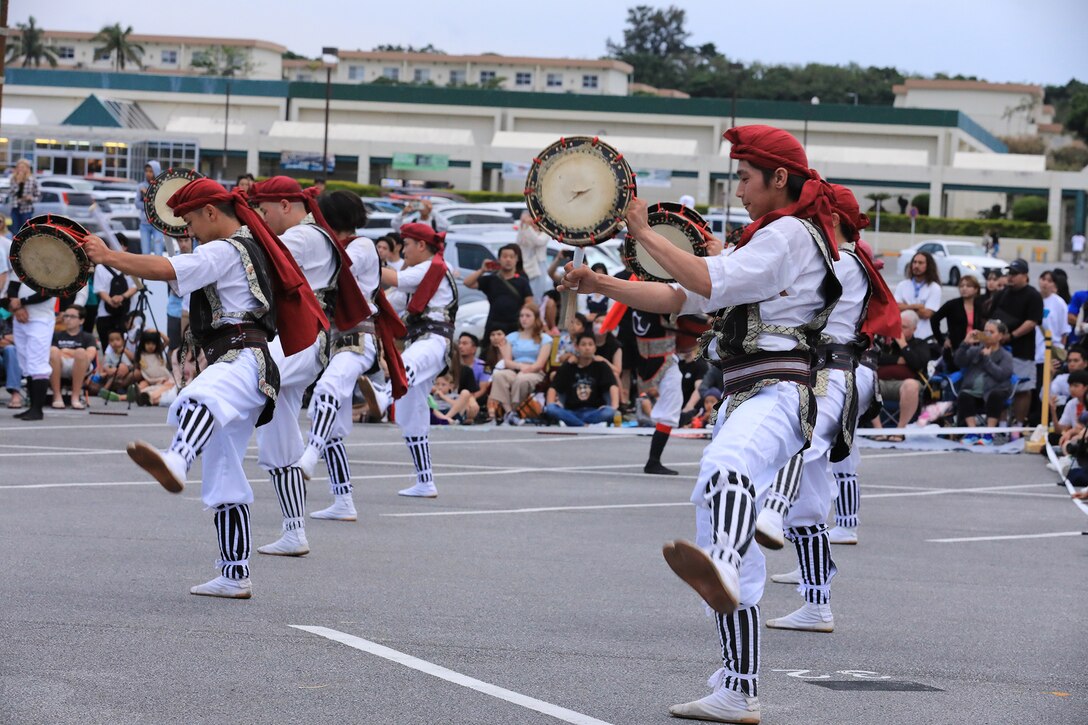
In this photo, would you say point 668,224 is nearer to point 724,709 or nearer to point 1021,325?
point 724,709

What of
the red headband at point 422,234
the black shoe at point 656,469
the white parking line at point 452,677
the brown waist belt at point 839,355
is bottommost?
the white parking line at point 452,677

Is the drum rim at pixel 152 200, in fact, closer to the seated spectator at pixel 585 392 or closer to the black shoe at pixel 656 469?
the black shoe at pixel 656 469

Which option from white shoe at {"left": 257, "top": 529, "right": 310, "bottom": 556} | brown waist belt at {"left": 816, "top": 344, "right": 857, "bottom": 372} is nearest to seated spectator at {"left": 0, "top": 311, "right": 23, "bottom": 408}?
white shoe at {"left": 257, "top": 529, "right": 310, "bottom": 556}

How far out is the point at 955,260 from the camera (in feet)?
150

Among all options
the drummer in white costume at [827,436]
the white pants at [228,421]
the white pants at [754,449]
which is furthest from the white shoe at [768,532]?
the white pants at [228,421]

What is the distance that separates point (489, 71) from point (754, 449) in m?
109

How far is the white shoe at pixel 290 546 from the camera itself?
899 centimetres

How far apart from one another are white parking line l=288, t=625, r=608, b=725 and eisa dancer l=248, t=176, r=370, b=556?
2046 millimetres

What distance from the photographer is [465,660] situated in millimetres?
6359

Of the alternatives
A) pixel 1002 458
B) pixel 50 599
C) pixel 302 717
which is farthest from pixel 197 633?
pixel 1002 458

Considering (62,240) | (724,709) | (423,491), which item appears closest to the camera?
(724,709)

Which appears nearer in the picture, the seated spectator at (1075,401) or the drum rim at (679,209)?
the drum rim at (679,209)

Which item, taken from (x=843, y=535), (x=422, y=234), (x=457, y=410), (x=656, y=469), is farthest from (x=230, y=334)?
(x=457, y=410)

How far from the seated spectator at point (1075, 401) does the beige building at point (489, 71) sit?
3664 inches
